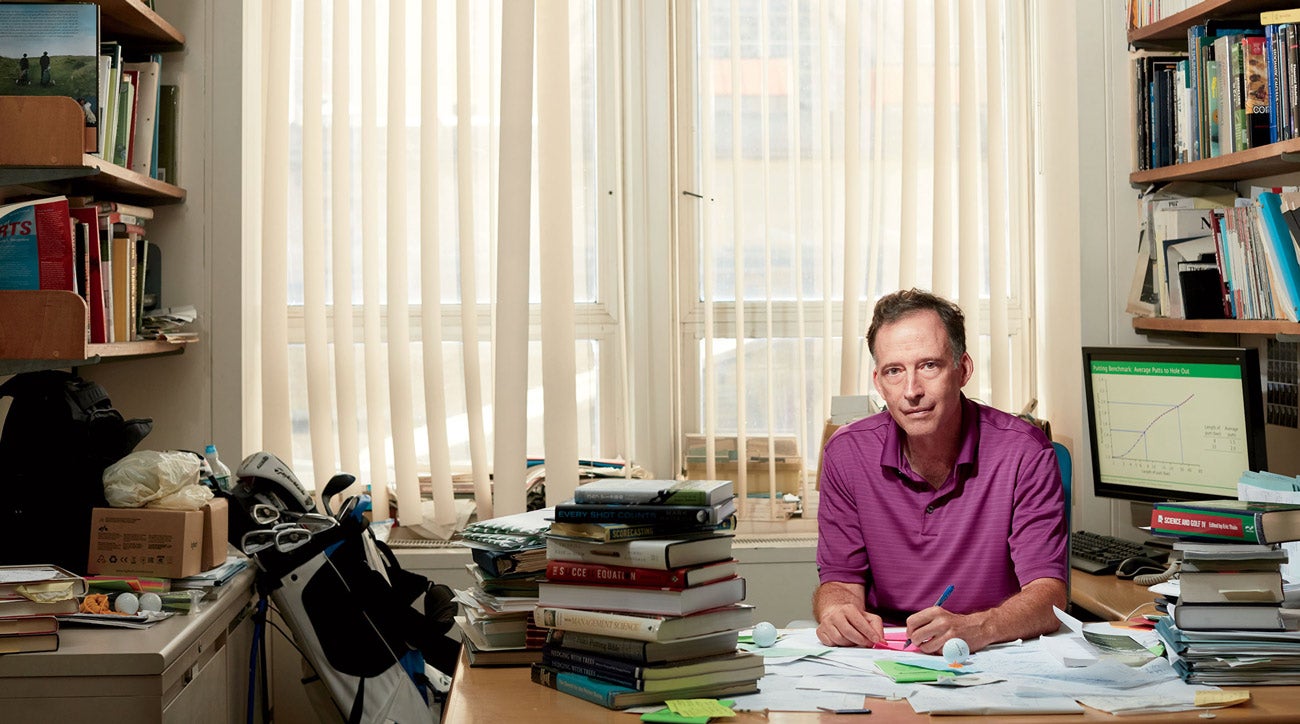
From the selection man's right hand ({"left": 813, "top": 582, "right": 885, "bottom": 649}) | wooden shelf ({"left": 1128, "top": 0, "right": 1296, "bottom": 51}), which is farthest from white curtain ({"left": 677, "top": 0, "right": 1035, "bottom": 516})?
man's right hand ({"left": 813, "top": 582, "right": 885, "bottom": 649})

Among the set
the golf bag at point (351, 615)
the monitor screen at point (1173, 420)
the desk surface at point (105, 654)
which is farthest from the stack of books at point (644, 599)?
the monitor screen at point (1173, 420)

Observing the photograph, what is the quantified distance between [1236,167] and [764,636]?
182 cm

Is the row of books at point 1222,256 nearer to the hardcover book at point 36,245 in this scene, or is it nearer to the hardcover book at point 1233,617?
the hardcover book at point 1233,617

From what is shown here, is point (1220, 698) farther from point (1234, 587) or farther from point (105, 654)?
point (105, 654)

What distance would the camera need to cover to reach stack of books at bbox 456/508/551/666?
183 cm

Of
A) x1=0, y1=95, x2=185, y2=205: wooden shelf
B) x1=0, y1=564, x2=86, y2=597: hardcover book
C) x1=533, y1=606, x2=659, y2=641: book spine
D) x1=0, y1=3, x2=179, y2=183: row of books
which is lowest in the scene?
x1=533, y1=606, x2=659, y2=641: book spine

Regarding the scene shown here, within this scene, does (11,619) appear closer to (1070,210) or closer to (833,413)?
(833,413)

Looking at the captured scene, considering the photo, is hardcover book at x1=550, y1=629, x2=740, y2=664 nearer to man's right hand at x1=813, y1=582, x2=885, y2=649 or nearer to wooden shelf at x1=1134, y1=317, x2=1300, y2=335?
man's right hand at x1=813, y1=582, x2=885, y2=649

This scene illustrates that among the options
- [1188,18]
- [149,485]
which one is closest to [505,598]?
[149,485]

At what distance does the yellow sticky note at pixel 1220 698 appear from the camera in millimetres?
1555

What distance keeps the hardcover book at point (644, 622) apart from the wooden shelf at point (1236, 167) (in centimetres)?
168

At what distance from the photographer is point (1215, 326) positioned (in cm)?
287

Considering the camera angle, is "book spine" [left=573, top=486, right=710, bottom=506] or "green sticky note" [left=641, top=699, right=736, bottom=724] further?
"book spine" [left=573, top=486, right=710, bottom=506]

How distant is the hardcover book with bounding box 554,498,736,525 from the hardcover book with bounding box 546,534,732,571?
3 centimetres
